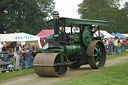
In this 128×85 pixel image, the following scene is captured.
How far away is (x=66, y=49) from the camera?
11.4 metres

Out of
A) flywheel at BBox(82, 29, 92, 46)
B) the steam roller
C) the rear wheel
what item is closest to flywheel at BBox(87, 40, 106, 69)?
the steam roller

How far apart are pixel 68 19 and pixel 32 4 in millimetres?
30390

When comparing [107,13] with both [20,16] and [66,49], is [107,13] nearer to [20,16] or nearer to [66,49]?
[20,16]

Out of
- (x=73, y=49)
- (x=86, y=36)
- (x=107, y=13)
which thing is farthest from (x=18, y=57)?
(x=107, y=13)

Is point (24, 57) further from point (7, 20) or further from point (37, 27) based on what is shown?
point (37, 27)

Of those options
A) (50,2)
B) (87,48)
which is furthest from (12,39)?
(50,2)

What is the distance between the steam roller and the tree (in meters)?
24.9

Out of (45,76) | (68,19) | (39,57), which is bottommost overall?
(45,76)

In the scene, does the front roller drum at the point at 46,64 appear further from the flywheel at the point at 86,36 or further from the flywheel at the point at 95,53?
the flywheel at the point at 86,36

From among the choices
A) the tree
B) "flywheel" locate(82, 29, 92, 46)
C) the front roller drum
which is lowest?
the front roller drum

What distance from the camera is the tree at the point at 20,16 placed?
37438mm

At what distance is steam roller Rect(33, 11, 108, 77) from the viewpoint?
1045cm

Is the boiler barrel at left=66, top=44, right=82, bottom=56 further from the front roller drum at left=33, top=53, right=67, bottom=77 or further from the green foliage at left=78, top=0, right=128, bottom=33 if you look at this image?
the green foliage at left=78, top=0, right=128, bottom=33

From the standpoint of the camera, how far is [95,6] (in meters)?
59.9
